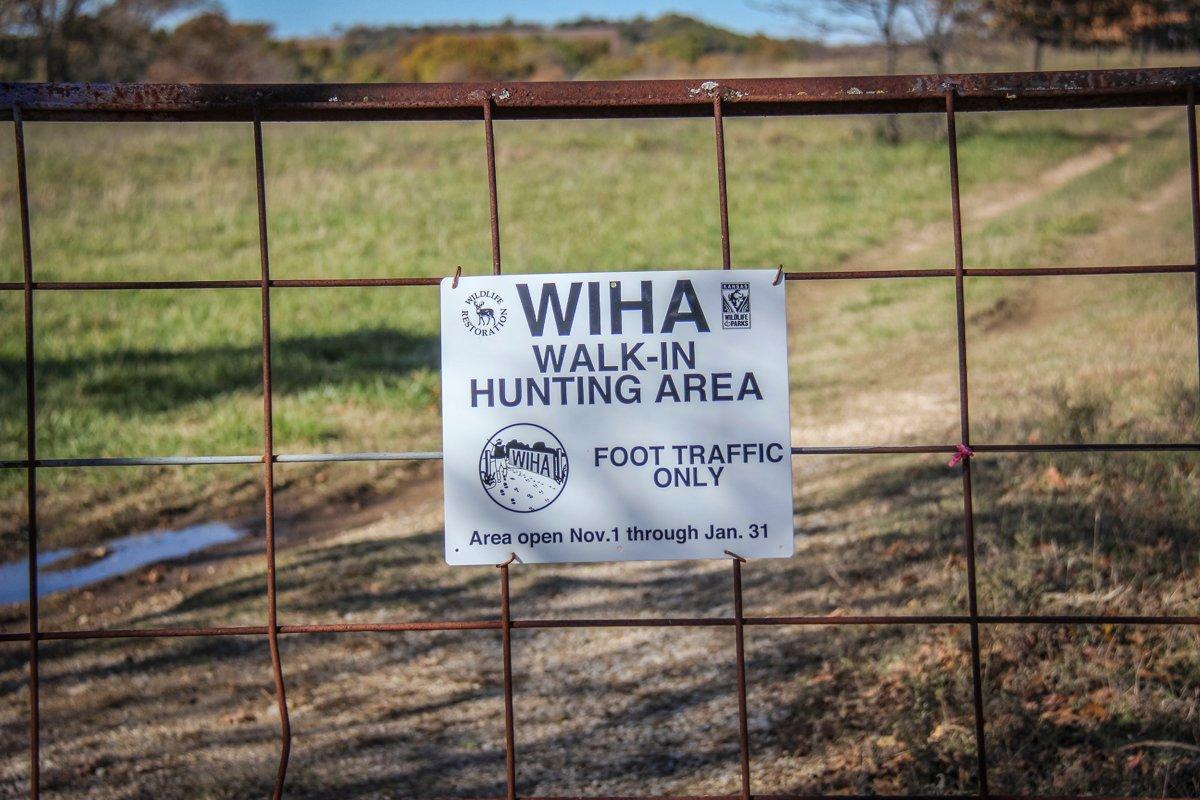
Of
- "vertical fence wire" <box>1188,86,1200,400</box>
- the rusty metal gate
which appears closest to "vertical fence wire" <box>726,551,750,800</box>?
the rusty metal gate

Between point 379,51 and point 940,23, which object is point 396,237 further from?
point 379,51

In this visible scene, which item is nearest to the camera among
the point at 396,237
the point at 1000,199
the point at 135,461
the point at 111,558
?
the point at 135,461

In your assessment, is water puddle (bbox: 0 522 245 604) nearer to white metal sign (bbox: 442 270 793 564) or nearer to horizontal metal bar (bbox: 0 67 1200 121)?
horizontal metal bar (bbox: 0 67 1200 121)

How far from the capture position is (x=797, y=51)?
101 ft

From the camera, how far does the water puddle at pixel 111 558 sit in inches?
227

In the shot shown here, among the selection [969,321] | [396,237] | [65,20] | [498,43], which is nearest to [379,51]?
[498,43]

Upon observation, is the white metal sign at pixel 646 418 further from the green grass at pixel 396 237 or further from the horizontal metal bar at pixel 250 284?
the green grass at pixel 396 237

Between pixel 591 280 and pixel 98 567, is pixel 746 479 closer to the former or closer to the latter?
pixel 591 280

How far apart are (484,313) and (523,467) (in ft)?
1.06

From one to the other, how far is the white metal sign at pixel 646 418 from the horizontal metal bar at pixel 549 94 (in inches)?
14.3

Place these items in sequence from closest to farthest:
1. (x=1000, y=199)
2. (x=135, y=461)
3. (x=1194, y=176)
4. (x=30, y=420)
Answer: (x=135, y=461) → (x=30, y=420) → (x=1194, y=176) → (x=1000, y=199)

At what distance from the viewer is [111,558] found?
6.18m

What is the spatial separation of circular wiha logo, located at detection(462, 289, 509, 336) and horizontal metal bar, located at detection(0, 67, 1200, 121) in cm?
37

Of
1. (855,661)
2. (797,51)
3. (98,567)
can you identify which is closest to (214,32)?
(797,51)
